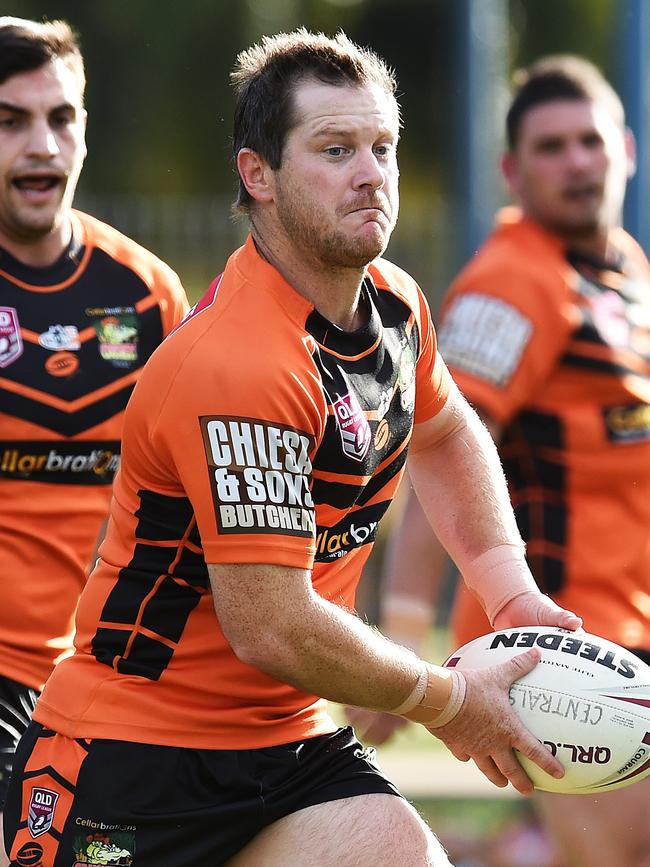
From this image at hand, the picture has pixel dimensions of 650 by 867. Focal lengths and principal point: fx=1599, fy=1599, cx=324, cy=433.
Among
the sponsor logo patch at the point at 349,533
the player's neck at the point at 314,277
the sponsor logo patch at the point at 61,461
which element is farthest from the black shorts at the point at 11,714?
the player's neck at the point at 314,277

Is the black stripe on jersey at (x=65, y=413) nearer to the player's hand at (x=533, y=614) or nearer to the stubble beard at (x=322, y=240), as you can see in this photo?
the stubble beard at (x=322, y=240)

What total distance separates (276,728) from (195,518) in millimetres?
569

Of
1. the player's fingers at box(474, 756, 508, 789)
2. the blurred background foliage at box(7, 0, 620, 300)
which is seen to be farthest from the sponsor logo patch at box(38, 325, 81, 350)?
the blurred background foliage at box(7, 0, 620, 300)

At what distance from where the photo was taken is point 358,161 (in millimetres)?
3680

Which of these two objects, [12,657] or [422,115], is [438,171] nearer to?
[422,115]

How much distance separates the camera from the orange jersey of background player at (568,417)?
220 inches

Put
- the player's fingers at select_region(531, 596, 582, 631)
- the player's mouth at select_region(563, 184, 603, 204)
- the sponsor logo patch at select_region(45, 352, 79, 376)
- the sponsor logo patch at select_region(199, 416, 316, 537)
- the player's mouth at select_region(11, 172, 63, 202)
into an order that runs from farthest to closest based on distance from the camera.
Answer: the player's mouth at select_region(563, 184, 603, 204), the player's mouth at select_region(11, 172, 63, 202), the sponsor logo patch at select_region(45, 352, 79, 376), the player's fingers at select_region(531, 596, 582, 631), the sponsor logo patch at select_region(199, 416, 316, 537)

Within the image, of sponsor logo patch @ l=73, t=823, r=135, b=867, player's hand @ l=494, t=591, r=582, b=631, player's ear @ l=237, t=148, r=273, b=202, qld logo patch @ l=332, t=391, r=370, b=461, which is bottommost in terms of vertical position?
sponsor logo patch @ l=73, t=823, r=135, b=867

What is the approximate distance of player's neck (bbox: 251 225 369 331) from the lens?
3.75 meters

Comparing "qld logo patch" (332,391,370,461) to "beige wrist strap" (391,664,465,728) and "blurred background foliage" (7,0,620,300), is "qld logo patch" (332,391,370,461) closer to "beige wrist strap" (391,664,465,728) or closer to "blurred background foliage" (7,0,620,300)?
"beige wrist strap" (391,664,465,728)

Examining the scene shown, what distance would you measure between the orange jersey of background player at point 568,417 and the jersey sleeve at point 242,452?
7.24 feet

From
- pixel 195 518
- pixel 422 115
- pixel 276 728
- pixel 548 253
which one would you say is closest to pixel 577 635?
pixel 276 728

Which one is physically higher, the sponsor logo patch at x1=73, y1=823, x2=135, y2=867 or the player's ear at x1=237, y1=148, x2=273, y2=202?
the player's ear at x1=237, y1=148, x2=273, y2=202

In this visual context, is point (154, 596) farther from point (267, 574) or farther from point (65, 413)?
point (65, 413)
